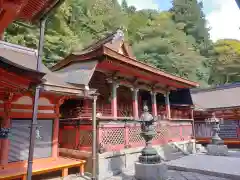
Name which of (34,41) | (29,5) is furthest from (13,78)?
(34,41)

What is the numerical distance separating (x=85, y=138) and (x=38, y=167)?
90.9 inches

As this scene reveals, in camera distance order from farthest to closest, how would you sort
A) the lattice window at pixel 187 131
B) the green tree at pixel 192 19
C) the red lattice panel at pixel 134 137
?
the green tree at pixel 192 19 < the lattice window at pixel 187 131 < the red lattice panel at pixel 134 137

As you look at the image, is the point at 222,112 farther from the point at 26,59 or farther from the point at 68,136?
the point at 26,59

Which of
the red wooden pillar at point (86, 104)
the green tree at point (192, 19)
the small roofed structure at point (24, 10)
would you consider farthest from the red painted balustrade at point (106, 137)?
the green tree at point (192, 19)

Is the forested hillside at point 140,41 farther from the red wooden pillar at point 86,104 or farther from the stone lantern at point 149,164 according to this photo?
the stone lantern at point 149,164

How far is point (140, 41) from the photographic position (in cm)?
3631

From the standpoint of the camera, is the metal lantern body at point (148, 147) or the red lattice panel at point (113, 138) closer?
the metal lantern body at point (148, 147)

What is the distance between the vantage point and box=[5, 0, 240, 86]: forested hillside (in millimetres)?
20453

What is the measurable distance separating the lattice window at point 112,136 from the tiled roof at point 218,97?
1251cm

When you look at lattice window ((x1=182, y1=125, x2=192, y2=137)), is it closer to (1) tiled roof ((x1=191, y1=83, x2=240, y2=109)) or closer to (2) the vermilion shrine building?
(2) the vermilion shrine building

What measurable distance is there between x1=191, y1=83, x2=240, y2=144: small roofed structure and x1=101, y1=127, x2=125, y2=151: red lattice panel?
11.1m

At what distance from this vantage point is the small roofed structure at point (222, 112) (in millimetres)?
17516

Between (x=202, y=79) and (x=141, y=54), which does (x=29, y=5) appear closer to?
(x=141, y=54)

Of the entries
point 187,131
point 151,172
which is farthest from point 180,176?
point 187,131
